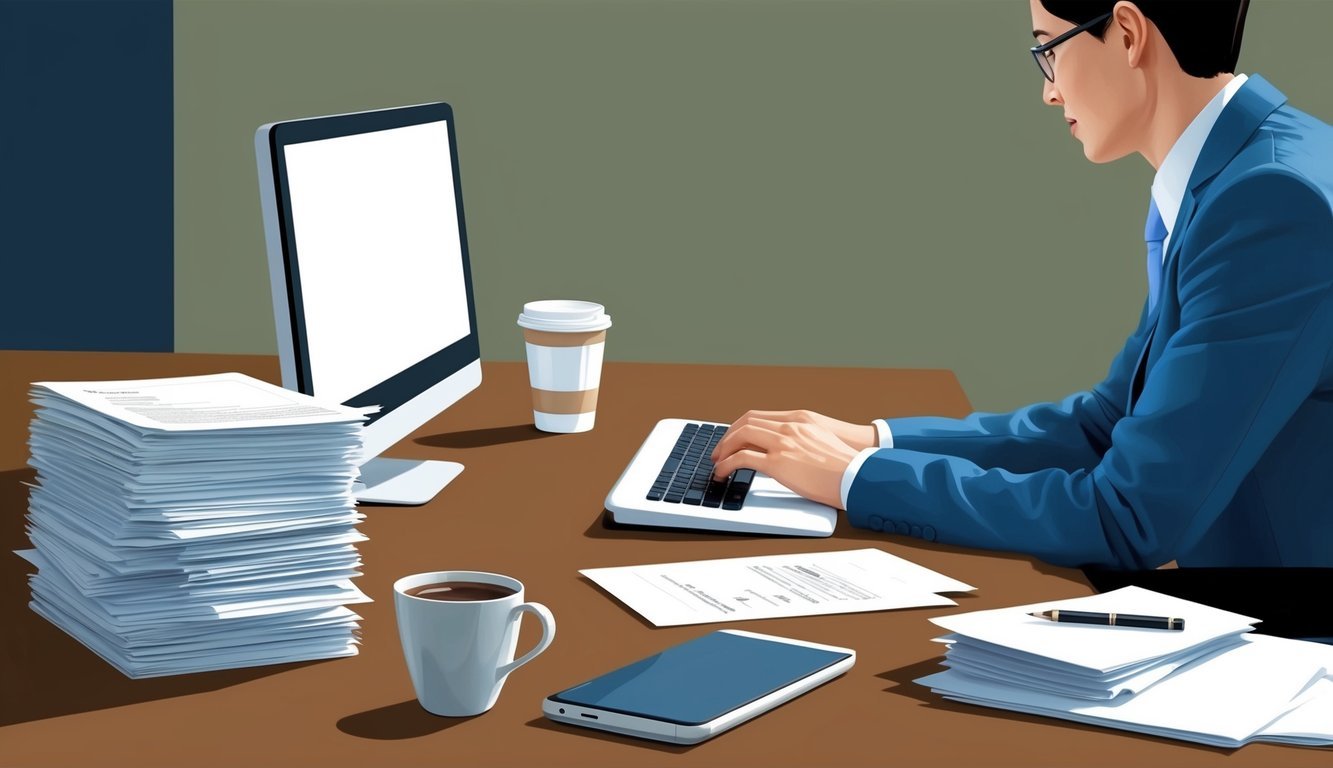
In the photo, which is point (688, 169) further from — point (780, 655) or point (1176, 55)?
point (780, 655)

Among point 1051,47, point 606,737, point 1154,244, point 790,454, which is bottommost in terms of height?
point 606,737

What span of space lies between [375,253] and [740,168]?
205cm

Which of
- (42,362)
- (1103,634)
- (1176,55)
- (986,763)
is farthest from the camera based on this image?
(42,362)

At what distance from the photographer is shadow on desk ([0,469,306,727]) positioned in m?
0.92

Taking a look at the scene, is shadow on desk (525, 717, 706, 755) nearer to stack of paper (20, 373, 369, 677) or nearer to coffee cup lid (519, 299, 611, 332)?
stack of paper (20, 373, 369, 677)

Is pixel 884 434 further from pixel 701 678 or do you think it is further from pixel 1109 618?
pixel 701 678

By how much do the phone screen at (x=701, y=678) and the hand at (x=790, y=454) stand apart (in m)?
0.40

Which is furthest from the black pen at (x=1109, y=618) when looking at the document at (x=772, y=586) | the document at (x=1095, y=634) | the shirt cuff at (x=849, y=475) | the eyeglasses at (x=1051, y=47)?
the eyeglasses at (x=1051, y=47)

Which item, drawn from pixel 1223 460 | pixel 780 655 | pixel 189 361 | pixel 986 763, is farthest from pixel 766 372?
pixel 986 763

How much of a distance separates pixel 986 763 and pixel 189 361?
1.68 meters

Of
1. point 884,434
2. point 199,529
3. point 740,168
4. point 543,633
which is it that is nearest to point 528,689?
point 543,633

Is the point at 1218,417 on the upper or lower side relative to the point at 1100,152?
lower

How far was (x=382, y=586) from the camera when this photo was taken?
3.88 ft

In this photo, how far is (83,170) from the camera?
11.0ft
